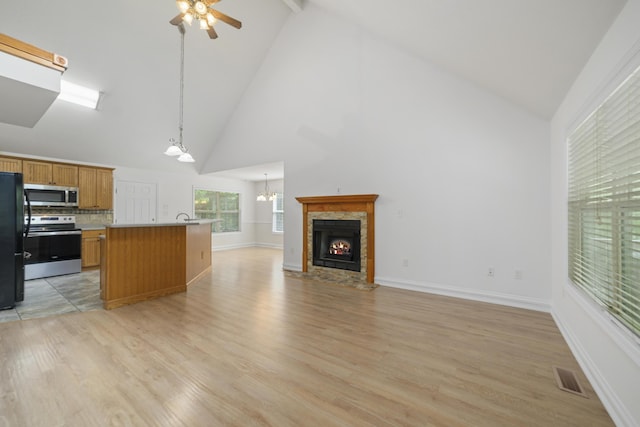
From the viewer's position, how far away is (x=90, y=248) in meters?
5.48

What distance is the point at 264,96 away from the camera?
597 centimetres

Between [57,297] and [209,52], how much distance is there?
15.4ft

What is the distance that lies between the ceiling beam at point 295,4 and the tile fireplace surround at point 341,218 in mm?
3218

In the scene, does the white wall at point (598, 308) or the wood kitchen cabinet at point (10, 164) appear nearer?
the white wall at point (598, 308)

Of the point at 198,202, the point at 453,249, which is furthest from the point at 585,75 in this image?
the point at 198,202

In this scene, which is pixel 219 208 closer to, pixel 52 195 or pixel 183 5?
pixel 52 195

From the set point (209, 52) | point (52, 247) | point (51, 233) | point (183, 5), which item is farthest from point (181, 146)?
point (52, 247)

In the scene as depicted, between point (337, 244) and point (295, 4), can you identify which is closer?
point (295, 4)

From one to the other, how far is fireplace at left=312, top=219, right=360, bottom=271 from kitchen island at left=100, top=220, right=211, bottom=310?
→ 2352 millimetres

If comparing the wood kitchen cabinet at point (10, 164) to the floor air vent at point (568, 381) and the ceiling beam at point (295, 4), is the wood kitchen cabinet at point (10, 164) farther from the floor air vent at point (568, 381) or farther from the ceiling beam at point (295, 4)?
the floor air vent at point (568, 381)

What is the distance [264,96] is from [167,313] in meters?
4.75

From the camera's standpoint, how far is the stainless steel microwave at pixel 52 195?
16.4 ft

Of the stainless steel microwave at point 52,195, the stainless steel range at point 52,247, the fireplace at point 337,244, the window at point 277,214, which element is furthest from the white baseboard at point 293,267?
the stainless steel microwave at point 52,195

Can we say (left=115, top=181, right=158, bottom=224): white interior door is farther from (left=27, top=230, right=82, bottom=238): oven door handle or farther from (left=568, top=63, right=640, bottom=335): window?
(left=568, top=63, right=640, bottom=335): window
